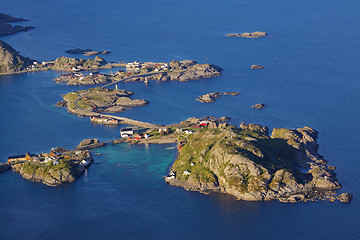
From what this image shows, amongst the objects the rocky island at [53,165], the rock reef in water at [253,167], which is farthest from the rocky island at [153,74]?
the rock reef in water at [253,167]

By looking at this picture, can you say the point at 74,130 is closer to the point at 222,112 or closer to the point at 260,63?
the point at 222,112

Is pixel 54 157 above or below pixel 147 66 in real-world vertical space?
above

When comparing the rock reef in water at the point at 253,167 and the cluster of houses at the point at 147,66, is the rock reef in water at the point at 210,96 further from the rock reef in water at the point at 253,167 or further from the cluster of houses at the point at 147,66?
the rock reef in water at the point at 253,167

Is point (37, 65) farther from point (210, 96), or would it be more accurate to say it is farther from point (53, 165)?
point (53, 165)

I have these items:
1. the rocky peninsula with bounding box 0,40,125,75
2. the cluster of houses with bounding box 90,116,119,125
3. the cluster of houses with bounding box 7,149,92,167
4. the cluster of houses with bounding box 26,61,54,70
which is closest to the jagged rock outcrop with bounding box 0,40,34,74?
the rocky peninsula with bounding box 0,40,125,75

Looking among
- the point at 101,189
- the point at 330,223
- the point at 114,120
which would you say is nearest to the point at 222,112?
the point at 114,120

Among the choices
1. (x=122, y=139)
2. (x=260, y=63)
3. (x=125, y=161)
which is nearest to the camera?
(x=125, y=161)

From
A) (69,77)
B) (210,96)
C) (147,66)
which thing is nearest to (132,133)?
(210,96)
